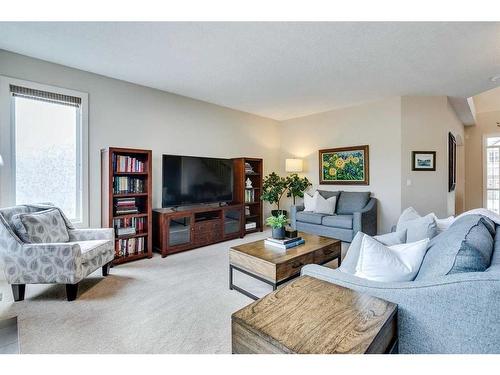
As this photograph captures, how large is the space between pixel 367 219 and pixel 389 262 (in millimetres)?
2821

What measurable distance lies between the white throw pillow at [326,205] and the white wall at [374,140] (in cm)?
62

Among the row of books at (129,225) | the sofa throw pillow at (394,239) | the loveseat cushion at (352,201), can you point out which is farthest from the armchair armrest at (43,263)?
the loveseat cushion at (352,201)

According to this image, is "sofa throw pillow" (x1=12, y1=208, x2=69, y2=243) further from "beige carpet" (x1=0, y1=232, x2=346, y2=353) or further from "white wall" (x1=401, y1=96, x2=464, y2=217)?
"white wall" (x1=401, y1=96, x2=464, y2=217)

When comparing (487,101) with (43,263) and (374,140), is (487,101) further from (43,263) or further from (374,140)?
(43,263)

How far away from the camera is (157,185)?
3.92 m

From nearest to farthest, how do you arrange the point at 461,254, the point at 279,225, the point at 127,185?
the point at 461,254 < the point at 279,225 < the point at 127,185

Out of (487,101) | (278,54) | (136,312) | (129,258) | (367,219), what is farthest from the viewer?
(487,101)

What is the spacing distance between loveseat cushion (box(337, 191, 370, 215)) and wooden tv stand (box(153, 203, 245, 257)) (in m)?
1.79

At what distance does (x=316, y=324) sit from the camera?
981 mm

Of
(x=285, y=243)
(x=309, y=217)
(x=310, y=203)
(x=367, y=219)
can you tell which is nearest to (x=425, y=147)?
(x=367, y=219)

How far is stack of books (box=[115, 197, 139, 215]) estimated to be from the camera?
3201mm

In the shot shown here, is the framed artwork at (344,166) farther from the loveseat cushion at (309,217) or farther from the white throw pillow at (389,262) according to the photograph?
the white throw pillow at (389,262)
